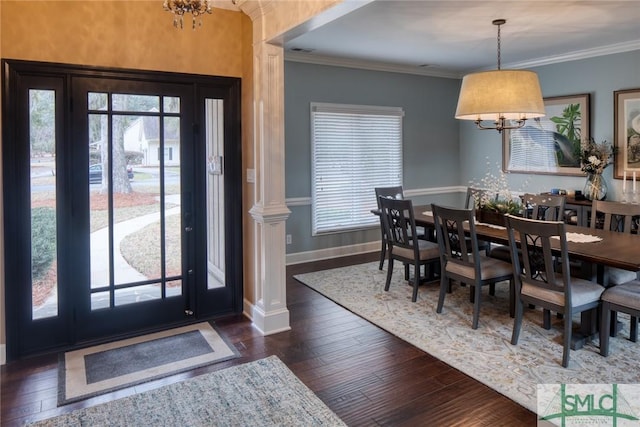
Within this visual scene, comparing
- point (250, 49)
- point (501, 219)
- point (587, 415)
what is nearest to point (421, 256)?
point (501, 219)

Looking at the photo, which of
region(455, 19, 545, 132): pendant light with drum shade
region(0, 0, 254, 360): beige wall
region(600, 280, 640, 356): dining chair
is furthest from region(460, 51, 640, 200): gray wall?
region(0, 0, 254, 360): beige wall

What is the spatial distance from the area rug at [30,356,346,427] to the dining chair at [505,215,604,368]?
1761 millimetres

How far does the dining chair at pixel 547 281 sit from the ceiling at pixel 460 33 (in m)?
1.90

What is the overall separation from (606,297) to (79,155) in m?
4.04

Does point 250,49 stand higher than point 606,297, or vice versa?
point 250,49

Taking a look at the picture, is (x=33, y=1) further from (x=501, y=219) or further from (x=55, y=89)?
(x=501, y=219)

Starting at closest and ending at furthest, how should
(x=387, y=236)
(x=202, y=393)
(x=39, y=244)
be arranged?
1. (x=202, y=393)
2. (x=39, y=244)
3. (x=387, y=236)

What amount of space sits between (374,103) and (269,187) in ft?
11.2

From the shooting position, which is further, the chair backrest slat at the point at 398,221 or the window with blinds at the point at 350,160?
the window with blinds at the point at 350,160

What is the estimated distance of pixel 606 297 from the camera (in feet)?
10.4

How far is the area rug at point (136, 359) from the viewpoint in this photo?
2.91 m

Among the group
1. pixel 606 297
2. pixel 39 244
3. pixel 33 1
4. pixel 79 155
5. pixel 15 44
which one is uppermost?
pixel 33 1

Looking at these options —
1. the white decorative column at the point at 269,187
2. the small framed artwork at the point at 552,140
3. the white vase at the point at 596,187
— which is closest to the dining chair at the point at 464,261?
the white decorative column at the point at 269,187

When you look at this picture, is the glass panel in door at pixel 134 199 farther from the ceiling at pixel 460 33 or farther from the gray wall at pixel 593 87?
the gray wall at pixel 593 87
